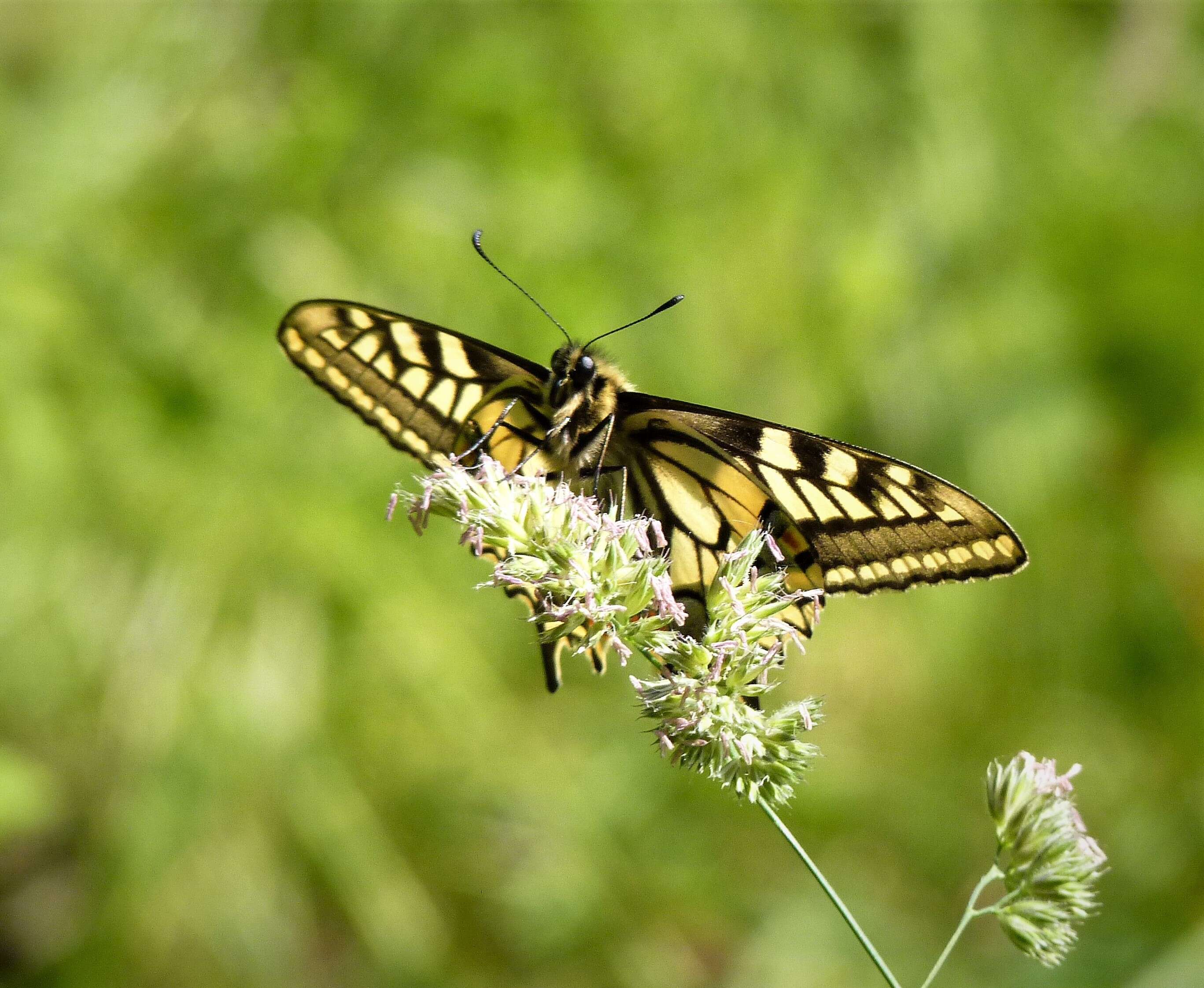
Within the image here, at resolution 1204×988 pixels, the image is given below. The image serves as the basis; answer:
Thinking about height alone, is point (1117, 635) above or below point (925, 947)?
above

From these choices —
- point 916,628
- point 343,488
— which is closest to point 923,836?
point 916,628

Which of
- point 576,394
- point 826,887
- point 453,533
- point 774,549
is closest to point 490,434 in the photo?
point 576,394

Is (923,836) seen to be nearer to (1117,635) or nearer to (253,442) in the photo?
(1117,635)

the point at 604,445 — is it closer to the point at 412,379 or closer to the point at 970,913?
the point at 412,379

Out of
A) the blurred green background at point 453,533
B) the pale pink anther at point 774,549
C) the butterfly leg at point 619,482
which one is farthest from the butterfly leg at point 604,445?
the blurred green background at point 453,533

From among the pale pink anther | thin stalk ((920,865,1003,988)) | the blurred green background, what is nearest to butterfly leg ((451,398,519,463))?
the pale pink anther

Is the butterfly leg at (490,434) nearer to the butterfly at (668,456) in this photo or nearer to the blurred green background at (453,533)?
the butterfly at (668,456)

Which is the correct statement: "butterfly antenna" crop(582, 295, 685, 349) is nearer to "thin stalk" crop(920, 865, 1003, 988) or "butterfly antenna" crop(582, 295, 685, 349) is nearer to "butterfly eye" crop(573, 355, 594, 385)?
"butterfly eye" crop(573, 355, 594, 385)
